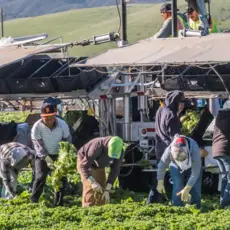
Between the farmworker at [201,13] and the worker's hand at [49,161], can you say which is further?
the farmworker at [201,13]

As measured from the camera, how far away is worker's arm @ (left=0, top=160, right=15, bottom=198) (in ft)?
46.5

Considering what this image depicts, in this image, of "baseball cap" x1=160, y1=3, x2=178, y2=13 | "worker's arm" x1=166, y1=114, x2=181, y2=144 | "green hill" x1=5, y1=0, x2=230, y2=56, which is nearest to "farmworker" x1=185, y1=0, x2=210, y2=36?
"baseball cap" x1=160, y1=3, x2=178, y2=13

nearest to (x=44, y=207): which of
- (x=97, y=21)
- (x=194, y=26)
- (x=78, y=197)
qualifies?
(x=78, y=197)

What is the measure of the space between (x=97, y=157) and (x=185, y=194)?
136cm

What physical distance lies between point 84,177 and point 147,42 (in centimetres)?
344

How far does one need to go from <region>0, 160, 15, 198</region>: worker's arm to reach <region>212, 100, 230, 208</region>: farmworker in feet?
10.4

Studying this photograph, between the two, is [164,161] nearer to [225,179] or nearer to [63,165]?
[225,179]

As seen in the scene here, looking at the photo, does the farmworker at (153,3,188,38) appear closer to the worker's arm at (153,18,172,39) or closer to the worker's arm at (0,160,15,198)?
the worker's arm at (153,18,172,39)

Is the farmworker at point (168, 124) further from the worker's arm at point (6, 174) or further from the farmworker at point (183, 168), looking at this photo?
the worker's arm at point (6, 174)

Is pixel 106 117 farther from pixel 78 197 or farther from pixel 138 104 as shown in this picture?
pixel 78 197

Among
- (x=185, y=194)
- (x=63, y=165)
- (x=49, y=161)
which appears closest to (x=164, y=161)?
(x=185, y=194)

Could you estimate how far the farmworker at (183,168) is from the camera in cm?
1268

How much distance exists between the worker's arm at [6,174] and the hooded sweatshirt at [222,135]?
3.16 metres

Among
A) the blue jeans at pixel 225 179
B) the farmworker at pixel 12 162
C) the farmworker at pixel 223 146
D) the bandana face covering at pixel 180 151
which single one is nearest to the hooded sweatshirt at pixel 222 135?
the farmworker at pixel 223 146
